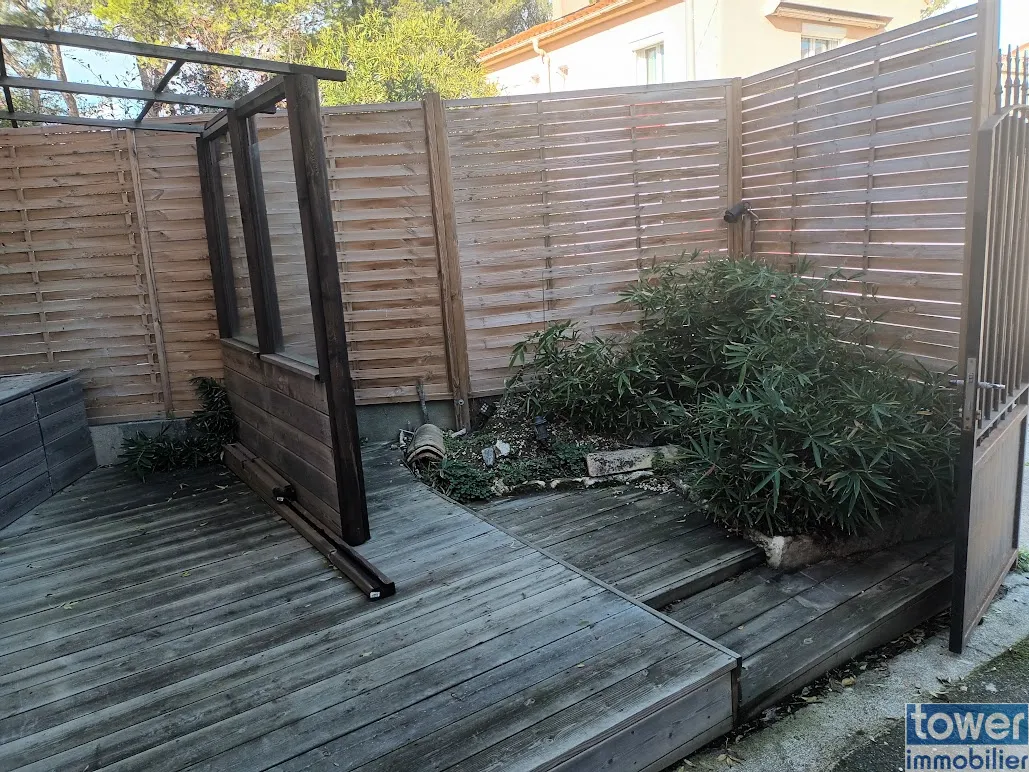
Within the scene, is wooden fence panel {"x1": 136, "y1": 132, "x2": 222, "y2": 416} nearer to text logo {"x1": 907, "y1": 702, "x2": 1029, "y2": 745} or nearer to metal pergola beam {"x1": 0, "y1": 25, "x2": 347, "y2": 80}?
metal pergola beam {"x1": 0, "y1": 25, "x2": 347, "y2": 80}

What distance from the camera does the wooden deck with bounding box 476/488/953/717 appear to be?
2.52m

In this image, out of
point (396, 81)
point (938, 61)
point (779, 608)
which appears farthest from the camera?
point (396, 81)

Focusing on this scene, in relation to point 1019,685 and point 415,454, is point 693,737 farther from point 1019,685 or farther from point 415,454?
point 415,454

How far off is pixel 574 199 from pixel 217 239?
7.46 ft

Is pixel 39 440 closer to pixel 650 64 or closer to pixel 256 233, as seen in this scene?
pixel 256 233

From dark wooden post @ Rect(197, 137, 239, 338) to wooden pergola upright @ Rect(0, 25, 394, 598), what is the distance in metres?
0.01

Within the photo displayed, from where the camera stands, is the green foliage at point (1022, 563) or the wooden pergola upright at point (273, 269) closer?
the wooden pergola upright at point (273, 269)

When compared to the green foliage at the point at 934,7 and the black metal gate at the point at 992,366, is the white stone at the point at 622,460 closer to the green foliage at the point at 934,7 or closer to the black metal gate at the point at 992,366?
the black metal gate at the point at 992,366

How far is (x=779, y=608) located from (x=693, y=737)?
2.58 feet

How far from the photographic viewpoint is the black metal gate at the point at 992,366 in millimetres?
2434

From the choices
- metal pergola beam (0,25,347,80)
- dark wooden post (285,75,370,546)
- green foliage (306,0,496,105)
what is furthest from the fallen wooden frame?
green foliage (306,0,496,105)

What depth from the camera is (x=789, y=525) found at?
10.1 ft

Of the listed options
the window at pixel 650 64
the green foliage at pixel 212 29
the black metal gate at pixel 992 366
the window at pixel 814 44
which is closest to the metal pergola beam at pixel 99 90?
the black metal gate at pixel 992 366

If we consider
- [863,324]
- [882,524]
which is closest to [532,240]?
[863,324]
